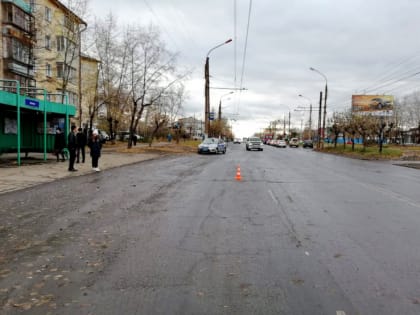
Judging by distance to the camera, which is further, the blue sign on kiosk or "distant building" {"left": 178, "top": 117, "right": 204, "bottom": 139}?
"distant building" {"left": 178, "top": 117, "right": 204, "bottom": 139}

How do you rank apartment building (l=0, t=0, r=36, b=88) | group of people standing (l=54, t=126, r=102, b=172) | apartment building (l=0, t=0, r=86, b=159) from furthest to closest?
1. apartment building (l=0, t=0, r=36, b=88)
2. apartment building (l=0, t=0, r=86, b=159)
3. group of people standing (l=54, t=126, r=102, b=172)

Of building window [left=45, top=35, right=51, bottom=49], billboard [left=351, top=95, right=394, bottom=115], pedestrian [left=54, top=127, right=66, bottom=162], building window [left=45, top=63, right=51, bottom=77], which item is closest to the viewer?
pedestrian [left=54, top=127, right=66, bottom=162]

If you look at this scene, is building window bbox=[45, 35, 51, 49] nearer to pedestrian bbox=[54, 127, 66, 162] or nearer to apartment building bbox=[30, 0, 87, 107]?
apartment building bbox=[30, 0, 87, 107]

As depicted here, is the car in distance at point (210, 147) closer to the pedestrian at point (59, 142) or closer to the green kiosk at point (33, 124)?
the green kiosk at point (33, 124)

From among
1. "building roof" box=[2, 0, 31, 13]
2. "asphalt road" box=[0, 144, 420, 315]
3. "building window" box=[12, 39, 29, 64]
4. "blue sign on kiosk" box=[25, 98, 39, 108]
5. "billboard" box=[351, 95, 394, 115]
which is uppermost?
"building roof" box=[2, 0, 31, 13]

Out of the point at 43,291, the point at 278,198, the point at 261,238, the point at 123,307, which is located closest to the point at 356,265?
the point at 261,238

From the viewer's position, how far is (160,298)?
12.2 ft

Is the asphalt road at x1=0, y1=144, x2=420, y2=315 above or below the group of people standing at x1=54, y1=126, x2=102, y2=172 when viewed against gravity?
below

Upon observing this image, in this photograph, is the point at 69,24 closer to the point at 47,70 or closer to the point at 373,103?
the point at 47,70

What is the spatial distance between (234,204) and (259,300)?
512 cm

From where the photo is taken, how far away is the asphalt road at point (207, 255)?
12.1 feet

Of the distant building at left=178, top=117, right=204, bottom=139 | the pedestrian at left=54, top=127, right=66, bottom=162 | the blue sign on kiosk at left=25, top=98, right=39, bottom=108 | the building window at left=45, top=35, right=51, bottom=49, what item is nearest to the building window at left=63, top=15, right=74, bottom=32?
the building window at left=45, top=35, right=51, bottom=49

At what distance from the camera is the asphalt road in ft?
12.1

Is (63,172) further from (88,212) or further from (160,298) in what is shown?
(160,298)
